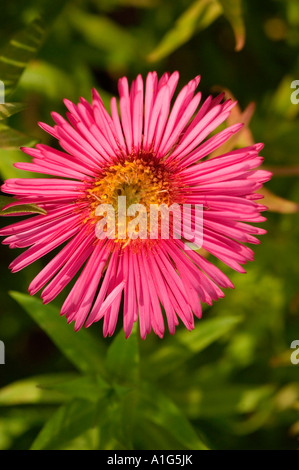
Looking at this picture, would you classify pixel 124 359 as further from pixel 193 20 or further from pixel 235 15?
pixel 193 20

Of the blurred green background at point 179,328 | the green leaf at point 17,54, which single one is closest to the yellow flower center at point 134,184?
the blurred green background at point 179,328

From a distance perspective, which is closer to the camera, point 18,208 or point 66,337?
point 18,208

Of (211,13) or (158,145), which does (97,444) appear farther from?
(211,13)

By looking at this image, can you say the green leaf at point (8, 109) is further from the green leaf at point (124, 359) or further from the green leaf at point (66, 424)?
the green leaf at point (66, 424)

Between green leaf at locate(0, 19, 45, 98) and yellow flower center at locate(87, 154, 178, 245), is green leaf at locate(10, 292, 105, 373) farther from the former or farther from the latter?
green leaf at locate(0, 19, 45, 98)

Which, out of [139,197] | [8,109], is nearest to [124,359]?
[139,197]
